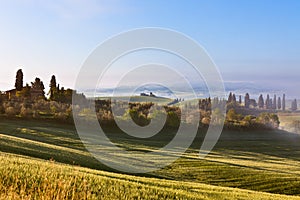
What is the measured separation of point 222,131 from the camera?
87938 millimetres

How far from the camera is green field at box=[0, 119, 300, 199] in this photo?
34.1 feet

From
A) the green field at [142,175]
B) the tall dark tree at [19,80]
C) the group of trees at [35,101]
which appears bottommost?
the green field at [142,175]

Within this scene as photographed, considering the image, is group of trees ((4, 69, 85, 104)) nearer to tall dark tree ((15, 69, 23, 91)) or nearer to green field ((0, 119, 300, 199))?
tall dark tree ((15, 69, 23, 91))

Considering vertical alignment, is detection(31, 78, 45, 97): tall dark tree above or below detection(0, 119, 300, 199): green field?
above

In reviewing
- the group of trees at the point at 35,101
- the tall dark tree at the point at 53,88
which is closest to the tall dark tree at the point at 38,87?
the group of trees at the point at 35,101

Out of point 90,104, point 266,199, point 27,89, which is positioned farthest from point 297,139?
point 266,199

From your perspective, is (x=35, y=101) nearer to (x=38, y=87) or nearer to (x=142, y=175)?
(x=38, y=87)

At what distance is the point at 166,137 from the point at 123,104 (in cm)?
1225

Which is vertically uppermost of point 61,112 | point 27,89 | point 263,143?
point 27,89

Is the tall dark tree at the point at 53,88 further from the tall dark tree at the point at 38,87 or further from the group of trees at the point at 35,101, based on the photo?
the tall dark tree at the point at 38,87

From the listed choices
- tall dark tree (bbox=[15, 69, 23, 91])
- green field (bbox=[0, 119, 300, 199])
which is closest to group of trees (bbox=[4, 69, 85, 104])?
tall dark tree (bbox=[15, 69, 23, 91])

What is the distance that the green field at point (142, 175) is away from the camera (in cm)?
1038

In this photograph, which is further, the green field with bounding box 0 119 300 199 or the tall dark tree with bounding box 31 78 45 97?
the tall dark tree with bounding box 31 78 45 97

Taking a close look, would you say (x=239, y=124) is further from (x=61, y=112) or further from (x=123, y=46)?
(x=123, y=46)
